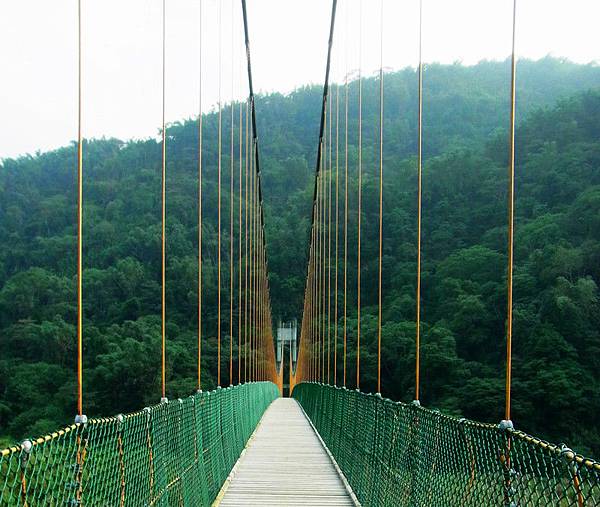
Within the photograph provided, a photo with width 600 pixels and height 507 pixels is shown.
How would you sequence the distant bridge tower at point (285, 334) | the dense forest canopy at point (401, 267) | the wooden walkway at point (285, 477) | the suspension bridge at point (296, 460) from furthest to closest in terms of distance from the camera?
the distant bridge tower at point (285, 334) < the dense forest canopy at point (401, 267) < the wooden walkway at point (285, 477) < the suspension bridge at point (296, 460)

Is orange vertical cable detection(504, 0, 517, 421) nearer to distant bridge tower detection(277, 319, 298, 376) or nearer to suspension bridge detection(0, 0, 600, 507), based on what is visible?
suspension bridge detection(0, 0, 600, 507)

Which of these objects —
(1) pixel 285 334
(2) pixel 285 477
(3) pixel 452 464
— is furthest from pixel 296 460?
(1) pixel 285 334

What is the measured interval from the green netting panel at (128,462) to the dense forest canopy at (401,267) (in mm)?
17431

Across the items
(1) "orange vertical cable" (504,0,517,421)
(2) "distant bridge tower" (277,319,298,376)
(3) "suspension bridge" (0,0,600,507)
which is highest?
(1) "orange vertical cable" (504,0,517,421)

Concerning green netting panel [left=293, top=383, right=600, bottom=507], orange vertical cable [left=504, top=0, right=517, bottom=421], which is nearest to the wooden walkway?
green netting panel [left=293, top=383, right=600, bottom=507]

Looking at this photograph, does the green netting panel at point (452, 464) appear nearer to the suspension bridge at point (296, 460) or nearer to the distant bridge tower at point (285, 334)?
the suspension bridge at point (296, 460)

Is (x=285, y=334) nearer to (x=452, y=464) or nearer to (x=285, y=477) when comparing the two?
(x=285, y=477)

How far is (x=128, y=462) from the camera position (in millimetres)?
2713

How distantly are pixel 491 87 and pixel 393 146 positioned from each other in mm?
10204

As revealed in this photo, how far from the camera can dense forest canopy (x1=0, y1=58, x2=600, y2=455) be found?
23.1 metres

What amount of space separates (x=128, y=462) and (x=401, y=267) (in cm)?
2387

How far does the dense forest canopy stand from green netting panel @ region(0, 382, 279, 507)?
17431 millimetres

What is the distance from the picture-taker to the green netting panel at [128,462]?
6.52ft

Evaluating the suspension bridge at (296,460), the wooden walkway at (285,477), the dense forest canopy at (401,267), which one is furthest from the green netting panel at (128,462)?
the dense forest canopy at (401,267)
